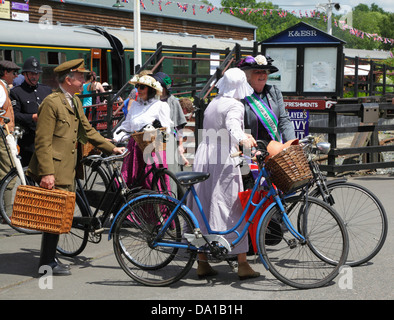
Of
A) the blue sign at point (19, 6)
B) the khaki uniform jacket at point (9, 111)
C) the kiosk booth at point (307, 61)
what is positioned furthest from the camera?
the blue sign at point (19, 6)

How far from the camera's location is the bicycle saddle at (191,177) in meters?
4.91

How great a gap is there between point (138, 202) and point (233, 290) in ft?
3.41

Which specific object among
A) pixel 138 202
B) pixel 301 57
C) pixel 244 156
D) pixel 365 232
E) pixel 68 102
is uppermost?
pixel 301 57

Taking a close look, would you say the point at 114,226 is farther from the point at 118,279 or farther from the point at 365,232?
the point at 365,232

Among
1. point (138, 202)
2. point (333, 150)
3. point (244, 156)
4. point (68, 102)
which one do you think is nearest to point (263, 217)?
point (244, 156)

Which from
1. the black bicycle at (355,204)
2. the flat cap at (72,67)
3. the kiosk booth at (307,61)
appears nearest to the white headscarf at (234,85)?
the black bicycle at (355,204)

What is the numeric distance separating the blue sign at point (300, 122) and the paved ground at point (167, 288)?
4512 mm

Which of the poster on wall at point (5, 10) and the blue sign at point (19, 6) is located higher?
the blue sign at point (19, 6)

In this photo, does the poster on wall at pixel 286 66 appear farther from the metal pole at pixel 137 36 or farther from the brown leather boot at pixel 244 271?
the brown leather boot at pixel 244 271

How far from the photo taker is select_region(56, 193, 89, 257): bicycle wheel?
5.82 meters

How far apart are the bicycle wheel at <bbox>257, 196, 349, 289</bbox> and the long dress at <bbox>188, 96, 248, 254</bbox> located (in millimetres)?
311

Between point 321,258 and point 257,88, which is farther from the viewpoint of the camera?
point 257,88

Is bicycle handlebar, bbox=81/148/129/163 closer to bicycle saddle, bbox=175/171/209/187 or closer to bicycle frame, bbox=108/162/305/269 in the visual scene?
bicycle frame, bbox=108/162/305/269

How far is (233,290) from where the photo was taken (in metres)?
4.97
